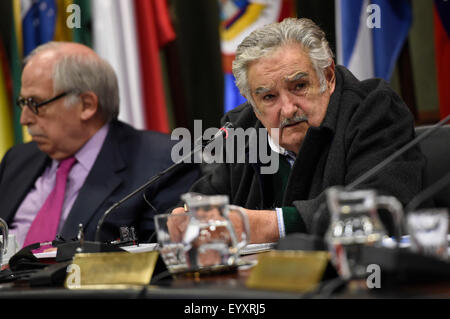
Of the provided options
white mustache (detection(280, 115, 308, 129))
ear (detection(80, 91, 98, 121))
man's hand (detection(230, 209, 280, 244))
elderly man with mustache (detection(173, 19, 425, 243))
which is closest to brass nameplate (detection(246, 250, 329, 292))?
man's hand (detection(230, 209, 280, 244))


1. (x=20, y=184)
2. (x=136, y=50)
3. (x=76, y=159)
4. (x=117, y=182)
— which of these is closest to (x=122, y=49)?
(x=136, y=50)

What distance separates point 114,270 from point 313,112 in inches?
37.5

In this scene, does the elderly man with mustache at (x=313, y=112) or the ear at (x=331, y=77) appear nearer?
the elderly man with mustache at (x=313, y=112)

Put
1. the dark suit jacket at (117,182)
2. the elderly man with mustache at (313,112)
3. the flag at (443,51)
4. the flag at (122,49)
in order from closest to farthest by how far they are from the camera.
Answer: the elderly man with mustache at (313,112) < the dark suit jacket at (117,182) < the flag at (443,51) < the flag at (122,49)

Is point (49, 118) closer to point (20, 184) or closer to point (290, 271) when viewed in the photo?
point (20, 184)

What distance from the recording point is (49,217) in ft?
8.07

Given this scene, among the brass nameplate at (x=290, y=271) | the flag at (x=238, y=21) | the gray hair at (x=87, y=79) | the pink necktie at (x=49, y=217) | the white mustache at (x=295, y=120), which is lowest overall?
the pink necktie at (x=49, y=217)


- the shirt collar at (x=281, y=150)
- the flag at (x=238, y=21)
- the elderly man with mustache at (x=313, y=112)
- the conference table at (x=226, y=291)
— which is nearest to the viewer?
the conference table at (x=226, y=291)

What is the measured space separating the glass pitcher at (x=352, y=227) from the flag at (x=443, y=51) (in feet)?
5.96

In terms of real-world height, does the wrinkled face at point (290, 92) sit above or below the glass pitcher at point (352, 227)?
above

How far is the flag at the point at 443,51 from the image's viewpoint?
8.21 feet

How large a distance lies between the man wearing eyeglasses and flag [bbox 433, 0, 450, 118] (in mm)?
1050

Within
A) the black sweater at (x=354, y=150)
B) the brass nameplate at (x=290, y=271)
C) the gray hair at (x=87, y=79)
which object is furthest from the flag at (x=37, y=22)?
the brass nameplate at (x=290, y=271)

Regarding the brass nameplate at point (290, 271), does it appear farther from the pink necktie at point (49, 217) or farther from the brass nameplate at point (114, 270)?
the pink necktie at point (49, 217)
